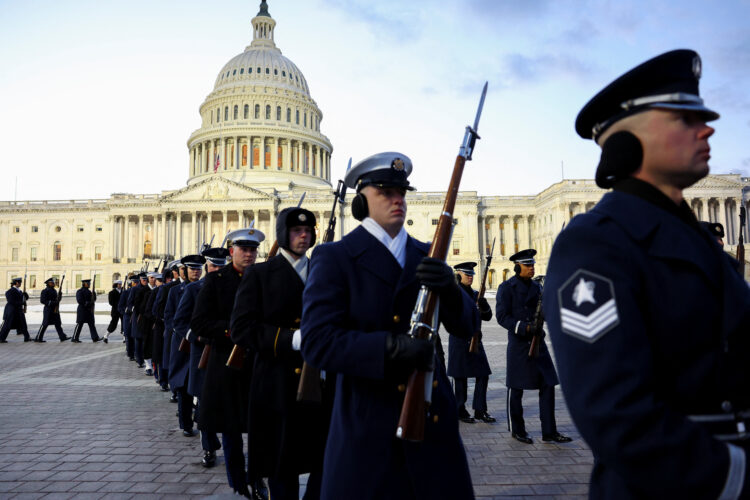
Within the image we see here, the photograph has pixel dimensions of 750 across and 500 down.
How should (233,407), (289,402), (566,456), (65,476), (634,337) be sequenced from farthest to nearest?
(566,456) < (65,476) < (233,407) < (289,402) < (634,337)

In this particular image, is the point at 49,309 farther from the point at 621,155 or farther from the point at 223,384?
the point at 621,155

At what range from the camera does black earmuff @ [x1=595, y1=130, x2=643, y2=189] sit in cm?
162

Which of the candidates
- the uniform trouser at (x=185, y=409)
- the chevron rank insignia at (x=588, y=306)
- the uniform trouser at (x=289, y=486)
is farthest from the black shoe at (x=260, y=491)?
the chevron rank insignia at (x=588, y=306)

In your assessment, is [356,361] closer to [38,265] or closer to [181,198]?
[181,198]

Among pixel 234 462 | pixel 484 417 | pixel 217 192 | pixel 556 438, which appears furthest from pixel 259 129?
pixel 234 462

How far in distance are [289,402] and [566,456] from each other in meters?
3.28

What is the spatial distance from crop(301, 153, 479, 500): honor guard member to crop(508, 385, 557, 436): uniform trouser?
3779 mm

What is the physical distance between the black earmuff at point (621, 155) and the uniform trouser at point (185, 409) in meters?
5.91

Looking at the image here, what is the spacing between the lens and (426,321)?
2.37 m

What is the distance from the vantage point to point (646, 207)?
1.55 meters

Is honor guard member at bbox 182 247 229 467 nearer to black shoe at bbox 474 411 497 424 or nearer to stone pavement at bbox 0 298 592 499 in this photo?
stone pavement at bbox 0 298 592 499

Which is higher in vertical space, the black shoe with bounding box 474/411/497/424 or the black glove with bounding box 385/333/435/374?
the black glove with bounding box 385/333/435/374

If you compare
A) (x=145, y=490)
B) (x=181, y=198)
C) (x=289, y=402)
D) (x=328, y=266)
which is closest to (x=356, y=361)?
(x=328, y=266)

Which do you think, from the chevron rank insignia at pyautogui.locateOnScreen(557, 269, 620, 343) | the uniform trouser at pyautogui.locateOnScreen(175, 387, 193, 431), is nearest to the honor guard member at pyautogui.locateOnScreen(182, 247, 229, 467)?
the uniform trouser at pyautogui.locateOnScreen(175, 387, 193, 431)
